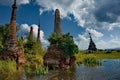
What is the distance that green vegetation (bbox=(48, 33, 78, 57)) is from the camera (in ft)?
198

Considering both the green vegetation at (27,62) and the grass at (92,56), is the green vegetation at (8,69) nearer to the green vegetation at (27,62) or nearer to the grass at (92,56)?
the green vegetation at (27,62)

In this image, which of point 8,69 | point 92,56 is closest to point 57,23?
point 92,56

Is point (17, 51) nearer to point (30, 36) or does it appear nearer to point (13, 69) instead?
point (13, 69)

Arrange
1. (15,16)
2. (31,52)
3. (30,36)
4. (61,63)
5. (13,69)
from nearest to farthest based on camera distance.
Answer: (13,69) → (15,16) → (61,63) → (31,52) → (30,36)

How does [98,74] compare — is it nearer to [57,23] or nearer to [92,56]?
[57,23]

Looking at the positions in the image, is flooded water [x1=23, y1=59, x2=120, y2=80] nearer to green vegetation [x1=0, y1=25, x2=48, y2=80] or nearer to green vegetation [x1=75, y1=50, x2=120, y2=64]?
green vegetation [x1=0, y1=25, x2=48, y2=80]

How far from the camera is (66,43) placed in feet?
200

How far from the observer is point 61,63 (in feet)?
196

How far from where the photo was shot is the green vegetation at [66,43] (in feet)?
198

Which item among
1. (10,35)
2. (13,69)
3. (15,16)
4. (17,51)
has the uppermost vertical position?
(15,16)

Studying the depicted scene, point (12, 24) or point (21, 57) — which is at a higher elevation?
point (12, 24)

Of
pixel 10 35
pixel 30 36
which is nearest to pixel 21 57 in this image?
pixel 10 35

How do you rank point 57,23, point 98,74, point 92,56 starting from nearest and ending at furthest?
point 98,74 < point 57,23 < point 92,56

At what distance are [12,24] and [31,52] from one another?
613 inches
